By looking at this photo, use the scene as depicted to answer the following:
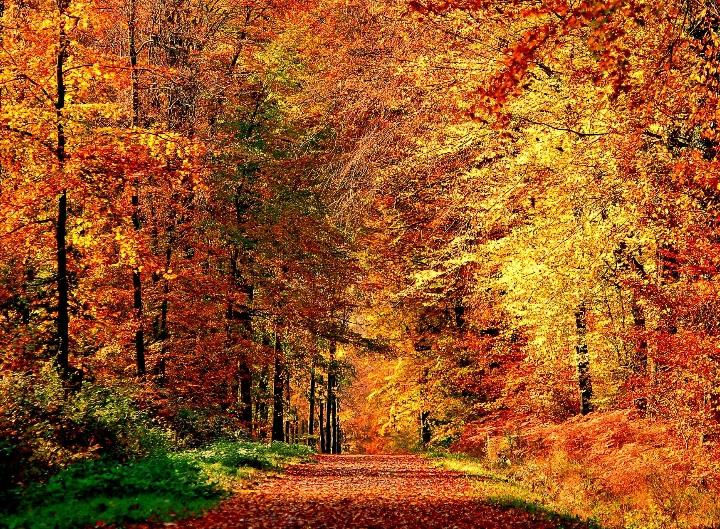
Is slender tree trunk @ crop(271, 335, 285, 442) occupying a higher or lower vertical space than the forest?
lower

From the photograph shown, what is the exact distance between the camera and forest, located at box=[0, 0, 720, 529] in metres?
10.0

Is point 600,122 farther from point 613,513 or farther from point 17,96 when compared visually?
point 17,96

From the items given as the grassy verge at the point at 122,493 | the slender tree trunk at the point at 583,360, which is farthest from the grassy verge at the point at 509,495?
the grassy verge at the point at 122,493

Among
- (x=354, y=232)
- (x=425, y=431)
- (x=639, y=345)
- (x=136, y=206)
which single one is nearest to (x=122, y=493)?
(x=136, y=206)

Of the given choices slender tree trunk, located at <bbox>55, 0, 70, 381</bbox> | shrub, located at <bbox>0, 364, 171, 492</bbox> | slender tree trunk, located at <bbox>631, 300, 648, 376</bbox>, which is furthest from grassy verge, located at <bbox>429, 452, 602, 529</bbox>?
slender tree trunk, located at <bbox>55, 0, 70, 381</bbox>

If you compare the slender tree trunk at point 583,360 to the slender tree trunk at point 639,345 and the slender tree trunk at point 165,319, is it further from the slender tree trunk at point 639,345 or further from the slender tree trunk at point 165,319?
the slender tree trunk at point 165,319

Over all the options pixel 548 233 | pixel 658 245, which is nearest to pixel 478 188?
pixel 548 233

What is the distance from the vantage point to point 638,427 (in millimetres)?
14383

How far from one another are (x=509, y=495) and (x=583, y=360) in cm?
586

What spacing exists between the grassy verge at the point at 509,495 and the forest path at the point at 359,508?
25 centimetres

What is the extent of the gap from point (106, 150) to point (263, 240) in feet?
34.4

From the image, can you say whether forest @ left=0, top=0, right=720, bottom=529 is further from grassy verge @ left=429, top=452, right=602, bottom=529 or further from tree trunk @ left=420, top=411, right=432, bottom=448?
tree trunk @ left=420, top=411, right=432, bottom=448

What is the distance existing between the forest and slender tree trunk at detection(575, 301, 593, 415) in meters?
0.14

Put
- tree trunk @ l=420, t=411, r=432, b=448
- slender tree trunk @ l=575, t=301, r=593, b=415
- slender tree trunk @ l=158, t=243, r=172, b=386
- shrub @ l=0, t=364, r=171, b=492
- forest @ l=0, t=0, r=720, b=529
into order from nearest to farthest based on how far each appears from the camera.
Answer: shrub @ l=0, t=364, r=171, b=492 < forest @ l=0, t=0, r=720, b=529 < slender tree trunk @ l=575, t=301, r=593, b=415 < slender tree trunk @ l=158, t=243, r=172, b=386 < tree trunk @ l=420, t=411, r=432, b=448
